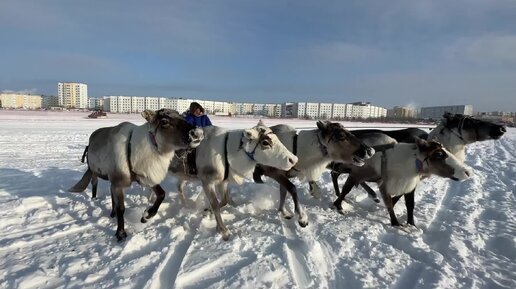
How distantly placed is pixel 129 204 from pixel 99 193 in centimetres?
116

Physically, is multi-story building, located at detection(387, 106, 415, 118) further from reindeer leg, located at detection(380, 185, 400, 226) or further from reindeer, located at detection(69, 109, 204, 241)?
reindeer, located at detection(69, 109, 204, 241)

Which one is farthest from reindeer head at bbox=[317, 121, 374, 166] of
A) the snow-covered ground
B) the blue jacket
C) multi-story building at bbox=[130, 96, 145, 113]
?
multi-story building at bbox=[130, 96, 145, 113]

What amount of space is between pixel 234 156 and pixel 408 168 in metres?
3.40

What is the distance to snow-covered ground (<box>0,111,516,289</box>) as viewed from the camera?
4414mm

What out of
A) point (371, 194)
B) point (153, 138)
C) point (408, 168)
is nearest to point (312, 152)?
point (408, 168)

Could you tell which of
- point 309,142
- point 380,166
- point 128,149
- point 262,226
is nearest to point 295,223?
point 262,226

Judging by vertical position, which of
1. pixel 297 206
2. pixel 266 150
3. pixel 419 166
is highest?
pixel 266 150

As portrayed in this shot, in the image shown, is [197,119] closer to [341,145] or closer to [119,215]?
[119,215]

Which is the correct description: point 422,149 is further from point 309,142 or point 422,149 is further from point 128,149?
point 128,149

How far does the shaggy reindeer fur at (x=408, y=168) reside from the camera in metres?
6.35

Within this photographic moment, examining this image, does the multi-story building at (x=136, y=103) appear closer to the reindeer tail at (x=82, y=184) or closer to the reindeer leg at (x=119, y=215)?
the reindeer tail at (x=82, y=184)

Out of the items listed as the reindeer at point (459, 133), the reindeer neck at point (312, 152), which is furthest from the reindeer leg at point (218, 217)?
the reindeer at point (459, 133)

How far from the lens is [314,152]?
661 cm

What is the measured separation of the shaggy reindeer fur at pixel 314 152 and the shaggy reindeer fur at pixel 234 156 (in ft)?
2.54
